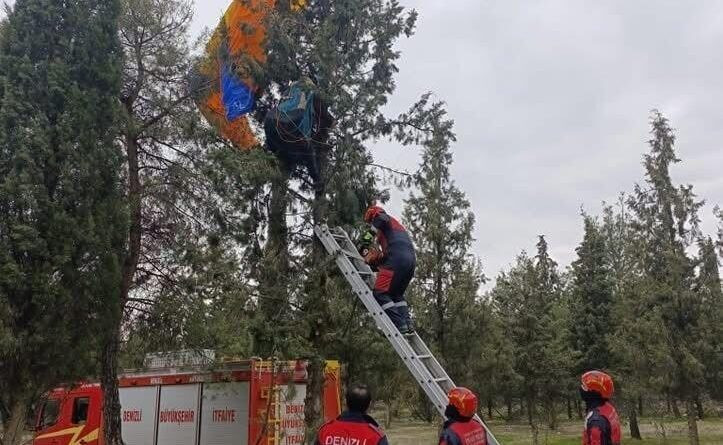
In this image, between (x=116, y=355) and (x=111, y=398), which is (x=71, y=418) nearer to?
(x=111, y=398)

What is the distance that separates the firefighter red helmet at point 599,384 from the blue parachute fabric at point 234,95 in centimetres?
749

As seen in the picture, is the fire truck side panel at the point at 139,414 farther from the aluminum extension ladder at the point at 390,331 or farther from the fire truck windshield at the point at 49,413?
the aluminum extension ladder at the point at 390,331

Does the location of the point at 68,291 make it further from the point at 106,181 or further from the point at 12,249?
the point at 106,181

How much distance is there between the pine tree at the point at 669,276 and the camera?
1919cm

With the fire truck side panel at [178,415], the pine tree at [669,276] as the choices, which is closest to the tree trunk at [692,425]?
the pine tree at [669,276]

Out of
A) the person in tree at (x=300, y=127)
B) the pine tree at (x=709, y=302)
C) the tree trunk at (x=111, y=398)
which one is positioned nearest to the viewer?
the person in tree at (x=300, y=127)

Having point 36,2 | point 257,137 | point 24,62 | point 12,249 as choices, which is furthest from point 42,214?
point 257,137

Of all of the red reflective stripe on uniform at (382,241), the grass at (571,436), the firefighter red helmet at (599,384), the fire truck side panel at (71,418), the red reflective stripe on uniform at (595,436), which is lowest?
the grass at (571,436)

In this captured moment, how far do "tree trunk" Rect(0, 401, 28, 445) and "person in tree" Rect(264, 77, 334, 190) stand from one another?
520 centimetres

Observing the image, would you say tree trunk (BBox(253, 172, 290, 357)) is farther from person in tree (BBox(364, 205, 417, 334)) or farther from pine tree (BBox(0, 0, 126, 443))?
pine tree (BBox(0, 0, 126, 443))

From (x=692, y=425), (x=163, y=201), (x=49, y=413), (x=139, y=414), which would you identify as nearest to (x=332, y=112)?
(x=163, y=201)

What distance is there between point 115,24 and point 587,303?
79.6 feet

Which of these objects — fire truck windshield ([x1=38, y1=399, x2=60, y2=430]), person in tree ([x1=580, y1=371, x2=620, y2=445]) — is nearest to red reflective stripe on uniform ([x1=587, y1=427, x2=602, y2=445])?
person in tree ([x1=580, y1=371, x2=620, y2=445])

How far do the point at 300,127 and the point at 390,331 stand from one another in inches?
144
